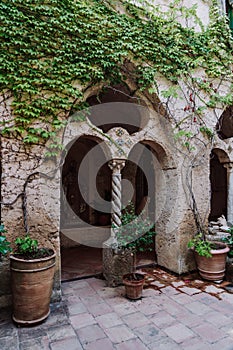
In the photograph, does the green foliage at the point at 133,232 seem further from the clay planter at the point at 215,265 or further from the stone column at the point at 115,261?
the clay planter at the point at 215,265

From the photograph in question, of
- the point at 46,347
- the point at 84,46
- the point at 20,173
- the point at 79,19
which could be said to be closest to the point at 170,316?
the point at 46,347

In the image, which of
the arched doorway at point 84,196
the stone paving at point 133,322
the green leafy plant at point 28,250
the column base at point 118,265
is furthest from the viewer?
the arched doorway at point 84,196

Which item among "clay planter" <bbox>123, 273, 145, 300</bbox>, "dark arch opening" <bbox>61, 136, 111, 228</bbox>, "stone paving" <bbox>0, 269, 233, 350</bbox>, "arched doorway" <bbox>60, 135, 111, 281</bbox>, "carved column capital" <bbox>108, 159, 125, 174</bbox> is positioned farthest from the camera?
"dark arch opening" <bbox>61, 136, 111, 228</bbox>

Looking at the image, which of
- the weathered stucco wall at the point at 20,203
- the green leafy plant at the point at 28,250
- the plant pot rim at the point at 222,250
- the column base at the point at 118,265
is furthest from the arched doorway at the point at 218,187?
the green leafy plant at the point at 28,250

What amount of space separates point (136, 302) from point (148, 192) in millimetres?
3635

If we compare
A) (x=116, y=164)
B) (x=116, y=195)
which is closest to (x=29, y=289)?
(x=116, y=195)

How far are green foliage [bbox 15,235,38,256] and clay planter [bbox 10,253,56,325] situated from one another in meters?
0.14

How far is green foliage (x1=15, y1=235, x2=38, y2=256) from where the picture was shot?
2.70 meters

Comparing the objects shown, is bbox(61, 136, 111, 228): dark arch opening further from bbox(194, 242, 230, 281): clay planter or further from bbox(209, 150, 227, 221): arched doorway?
bbox(209, 150, 227, 221): arched doorway

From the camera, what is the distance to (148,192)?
6379mm

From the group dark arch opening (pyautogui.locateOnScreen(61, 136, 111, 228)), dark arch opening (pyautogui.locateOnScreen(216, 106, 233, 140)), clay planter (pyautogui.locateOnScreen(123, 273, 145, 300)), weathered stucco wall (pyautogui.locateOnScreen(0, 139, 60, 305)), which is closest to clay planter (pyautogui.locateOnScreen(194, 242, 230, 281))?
clay planter (pyautogui.locateOnScreen(123, 273, 145, 300))

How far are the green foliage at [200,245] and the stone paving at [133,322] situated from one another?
470 millimetres

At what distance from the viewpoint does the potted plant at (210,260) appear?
142 inches

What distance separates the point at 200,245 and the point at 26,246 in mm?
2633
